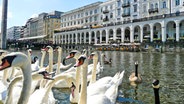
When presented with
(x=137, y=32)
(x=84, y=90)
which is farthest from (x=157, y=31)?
(x=84, y=90)

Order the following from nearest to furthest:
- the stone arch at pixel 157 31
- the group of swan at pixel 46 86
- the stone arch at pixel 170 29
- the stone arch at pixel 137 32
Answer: the group of swan at pixel 46 86 → the stone arch at pixel 170 29 → the stone arch at pixel 157 31 → the stone arch at pixel 137 32

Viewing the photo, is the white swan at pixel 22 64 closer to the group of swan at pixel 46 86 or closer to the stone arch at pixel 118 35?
the group of swan at pixel 46 86

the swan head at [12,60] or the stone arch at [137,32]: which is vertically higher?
the stone arch at [137,32]

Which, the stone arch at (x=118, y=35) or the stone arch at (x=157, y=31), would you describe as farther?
the stone arch at (x=118, y=35)

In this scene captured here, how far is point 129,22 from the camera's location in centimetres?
6200

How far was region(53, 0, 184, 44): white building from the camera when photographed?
175 feet

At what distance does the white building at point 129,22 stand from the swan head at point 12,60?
48.7 meters


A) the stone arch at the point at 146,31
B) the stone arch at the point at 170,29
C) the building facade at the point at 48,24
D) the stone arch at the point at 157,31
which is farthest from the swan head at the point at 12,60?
the building facade at the point at 48,24

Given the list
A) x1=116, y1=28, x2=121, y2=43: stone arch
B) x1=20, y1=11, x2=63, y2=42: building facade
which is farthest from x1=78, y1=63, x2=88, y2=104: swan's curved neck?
x1=20, y1=11, x2=63, y2=42: building facade

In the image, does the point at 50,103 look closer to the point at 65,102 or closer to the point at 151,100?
the point at 65,102

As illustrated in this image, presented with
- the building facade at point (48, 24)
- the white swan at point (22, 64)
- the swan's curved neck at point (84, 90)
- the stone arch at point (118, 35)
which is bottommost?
the swan's curved neck at point (84, 90)

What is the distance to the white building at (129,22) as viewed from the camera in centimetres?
5320

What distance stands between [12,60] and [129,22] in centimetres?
5950

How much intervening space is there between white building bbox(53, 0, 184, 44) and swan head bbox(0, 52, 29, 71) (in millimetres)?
48687
